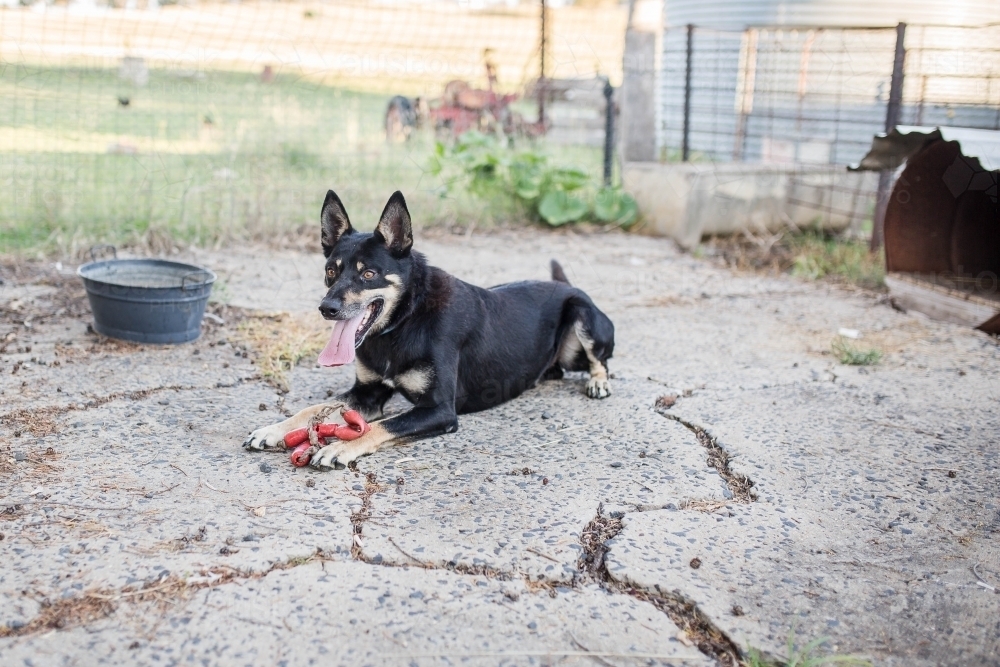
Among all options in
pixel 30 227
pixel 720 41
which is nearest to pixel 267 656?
pixel 30 227

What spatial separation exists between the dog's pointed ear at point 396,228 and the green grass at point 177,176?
12.6ft

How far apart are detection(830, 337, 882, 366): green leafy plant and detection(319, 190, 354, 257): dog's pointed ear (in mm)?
2944

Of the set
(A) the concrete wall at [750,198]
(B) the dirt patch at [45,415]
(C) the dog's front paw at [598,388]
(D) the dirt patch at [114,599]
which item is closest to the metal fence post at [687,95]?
(A) the concrete wall at [750,198]

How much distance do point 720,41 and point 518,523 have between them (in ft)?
34.3

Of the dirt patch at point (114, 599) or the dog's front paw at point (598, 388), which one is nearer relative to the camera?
the dirt patch at point (114, 599)

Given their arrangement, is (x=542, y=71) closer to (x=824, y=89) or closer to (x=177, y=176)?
(x=824, y=89)

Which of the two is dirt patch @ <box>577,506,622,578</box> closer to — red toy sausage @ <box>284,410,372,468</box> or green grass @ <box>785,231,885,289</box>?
red toy sausage @ <box>284,410,372,468</box>

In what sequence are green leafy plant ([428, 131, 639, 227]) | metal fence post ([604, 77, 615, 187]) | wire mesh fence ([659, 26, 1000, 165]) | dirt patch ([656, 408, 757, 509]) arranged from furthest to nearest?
wire mesh fence ([659, 26, 1000, 165])
metal fence post ([604, 77, 615, 187])
green leafy plant ([428, 131, 639, 227])
dirt patch ([656, 408, 757, 509])

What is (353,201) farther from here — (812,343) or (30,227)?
(812,343)

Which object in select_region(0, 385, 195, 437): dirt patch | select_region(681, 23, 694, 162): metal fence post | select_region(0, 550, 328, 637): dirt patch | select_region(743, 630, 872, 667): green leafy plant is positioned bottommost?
select_region(743, 630, 872, 667): green leafy plant

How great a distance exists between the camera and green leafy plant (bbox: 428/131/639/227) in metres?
8.66

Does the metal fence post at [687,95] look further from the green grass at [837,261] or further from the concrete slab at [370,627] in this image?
the concrete slab at [370,627]

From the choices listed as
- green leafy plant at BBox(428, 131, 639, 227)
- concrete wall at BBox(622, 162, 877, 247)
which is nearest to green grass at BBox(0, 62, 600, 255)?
green leafy plant at BBox(428, 131, 639, 227)

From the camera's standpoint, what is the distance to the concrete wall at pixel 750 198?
8.10 meters
